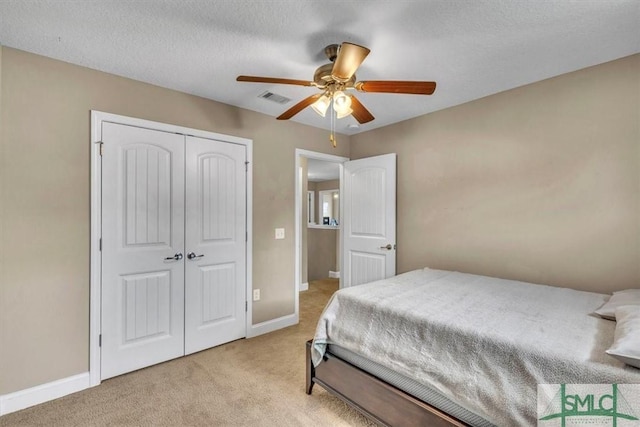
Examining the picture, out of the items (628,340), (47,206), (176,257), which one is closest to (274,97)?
(176,257)

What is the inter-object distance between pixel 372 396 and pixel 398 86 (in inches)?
73.0

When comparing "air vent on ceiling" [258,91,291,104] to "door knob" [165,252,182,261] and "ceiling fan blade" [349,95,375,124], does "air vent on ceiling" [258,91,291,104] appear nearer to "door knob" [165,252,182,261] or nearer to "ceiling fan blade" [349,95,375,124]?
"ceiling fan blade" [349,95,375,124]

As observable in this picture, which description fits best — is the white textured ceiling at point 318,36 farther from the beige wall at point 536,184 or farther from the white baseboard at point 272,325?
the white baseboard at point 272,325

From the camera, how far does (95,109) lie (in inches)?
93.4

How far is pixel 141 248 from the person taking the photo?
8.41ft

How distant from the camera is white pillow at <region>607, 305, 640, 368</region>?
1.14 meters

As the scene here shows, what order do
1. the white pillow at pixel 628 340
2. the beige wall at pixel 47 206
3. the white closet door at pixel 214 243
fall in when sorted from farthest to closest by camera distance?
the white closet door at pixel 214 243
the beige wall at pixel 47 206
the white pillow at pixel 628 340

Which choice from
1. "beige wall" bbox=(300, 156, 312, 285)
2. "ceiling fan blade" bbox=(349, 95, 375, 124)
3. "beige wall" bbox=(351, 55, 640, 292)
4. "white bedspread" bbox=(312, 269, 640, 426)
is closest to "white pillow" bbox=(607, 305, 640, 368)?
"white bedspread" bbox=(312, 269, 640, 426)

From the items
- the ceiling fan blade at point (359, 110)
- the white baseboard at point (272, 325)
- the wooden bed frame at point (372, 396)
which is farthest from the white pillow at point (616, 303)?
the white baseboard at point (272, 325)

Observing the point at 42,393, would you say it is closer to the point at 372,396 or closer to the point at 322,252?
the point at 372,396

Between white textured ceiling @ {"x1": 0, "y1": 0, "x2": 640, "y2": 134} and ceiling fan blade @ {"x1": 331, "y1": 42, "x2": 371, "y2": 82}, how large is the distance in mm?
255

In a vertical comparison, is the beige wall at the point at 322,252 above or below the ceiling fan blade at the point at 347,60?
below

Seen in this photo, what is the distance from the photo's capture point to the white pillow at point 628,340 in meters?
1.14

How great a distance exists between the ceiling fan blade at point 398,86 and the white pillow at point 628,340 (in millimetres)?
1471
